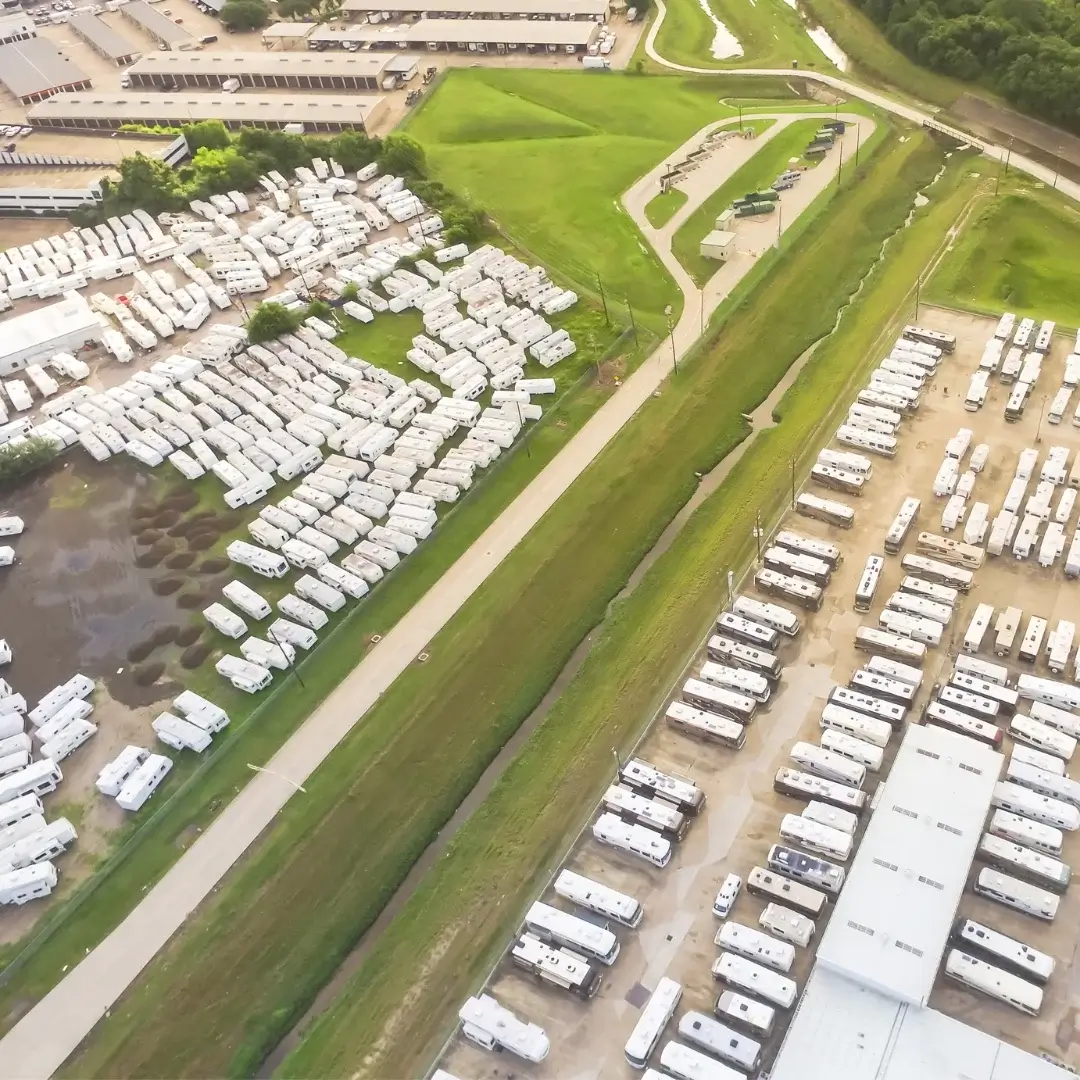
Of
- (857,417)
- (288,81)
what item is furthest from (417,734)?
(288,81)

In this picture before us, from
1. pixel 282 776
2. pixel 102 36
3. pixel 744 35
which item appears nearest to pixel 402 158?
pixel 744 35

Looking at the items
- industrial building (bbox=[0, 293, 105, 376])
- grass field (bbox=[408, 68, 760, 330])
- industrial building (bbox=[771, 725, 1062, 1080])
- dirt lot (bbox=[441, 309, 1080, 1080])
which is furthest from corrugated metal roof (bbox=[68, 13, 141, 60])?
industrial building (bbox=[771, 725, 1062, 1080])

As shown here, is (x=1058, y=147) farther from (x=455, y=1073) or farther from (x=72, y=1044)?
(x=72, y=1044)

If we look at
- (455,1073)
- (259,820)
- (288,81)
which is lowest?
(455,1073)

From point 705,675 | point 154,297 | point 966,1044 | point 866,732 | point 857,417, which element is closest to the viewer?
point 966,1044

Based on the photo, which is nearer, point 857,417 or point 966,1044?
point 966,1044

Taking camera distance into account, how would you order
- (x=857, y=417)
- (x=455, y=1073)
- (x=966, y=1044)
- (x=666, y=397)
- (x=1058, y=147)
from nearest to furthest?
(x=966, y=1044)
(x=455, y=1073)
(x=857, y=417)
(x=666, y=397)
(x=1058, y=147)

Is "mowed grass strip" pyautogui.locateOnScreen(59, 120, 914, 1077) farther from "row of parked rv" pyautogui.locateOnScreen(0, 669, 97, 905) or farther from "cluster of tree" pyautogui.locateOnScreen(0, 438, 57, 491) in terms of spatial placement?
"cluster of tree" pyautogui.locateOnScreen(0, 438, 57, 491)

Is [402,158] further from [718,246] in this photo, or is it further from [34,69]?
[34,69]
